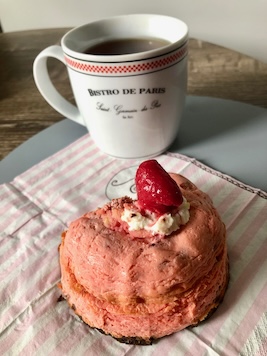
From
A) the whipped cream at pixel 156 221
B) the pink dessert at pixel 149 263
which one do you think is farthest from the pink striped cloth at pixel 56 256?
the whipped cream at pixel 156 221

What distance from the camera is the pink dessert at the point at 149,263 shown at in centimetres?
50

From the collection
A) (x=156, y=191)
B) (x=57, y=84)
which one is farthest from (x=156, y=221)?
(x=57, y=84)

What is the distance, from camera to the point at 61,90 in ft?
3.71

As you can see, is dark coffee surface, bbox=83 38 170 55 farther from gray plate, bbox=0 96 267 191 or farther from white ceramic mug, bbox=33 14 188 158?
gray plate, bbox=0 96 267 191

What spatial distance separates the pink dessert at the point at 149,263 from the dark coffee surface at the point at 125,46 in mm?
343

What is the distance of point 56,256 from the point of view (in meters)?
0.65

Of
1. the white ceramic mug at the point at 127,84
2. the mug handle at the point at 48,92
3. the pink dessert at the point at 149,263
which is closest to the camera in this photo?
the pink dessert at the point at 149,263

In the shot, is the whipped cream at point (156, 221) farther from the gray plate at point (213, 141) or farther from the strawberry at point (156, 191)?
the gray plate at point (213, 141)

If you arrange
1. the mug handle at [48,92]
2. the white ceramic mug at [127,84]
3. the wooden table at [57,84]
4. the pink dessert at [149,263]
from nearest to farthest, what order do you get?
the pink dessert at [149,263] < the white ceramic mug at [127,84] < the mug handle at [48,92] < the wooden table at [57,84]

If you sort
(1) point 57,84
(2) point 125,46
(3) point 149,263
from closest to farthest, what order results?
(3) point 149,263, (2) point 125,46, (1) point 57,84

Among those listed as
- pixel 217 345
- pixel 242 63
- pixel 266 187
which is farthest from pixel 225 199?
pixel 242 63

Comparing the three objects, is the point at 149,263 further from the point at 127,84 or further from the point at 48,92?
the point at 48,92

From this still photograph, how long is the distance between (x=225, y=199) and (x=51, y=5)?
1317mm

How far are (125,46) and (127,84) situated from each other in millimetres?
136
